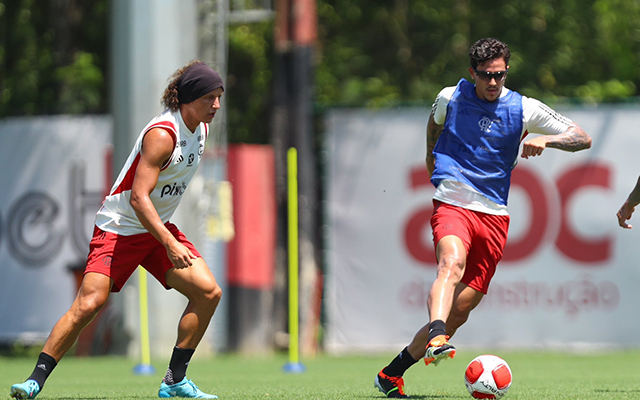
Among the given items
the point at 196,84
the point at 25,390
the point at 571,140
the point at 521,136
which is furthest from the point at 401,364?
the point at 25,390

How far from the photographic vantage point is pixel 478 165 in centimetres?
651

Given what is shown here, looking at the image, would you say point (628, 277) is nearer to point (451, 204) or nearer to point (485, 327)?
point (485, 327)

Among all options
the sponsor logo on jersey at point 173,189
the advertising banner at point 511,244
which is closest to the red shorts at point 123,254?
the sponsor logo on jersey at point 173,189

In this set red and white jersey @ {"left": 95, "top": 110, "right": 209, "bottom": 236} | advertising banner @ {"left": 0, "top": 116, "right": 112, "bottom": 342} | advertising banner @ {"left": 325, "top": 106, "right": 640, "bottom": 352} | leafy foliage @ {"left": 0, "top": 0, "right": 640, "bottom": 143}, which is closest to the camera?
red and white jersey @ {"left": 95, "top": 110, "right": 209, "bottom": 236}

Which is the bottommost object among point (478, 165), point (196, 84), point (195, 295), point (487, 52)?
point (195, 295)

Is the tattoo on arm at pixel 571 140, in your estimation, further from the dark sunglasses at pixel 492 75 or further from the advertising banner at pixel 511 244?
the advertising banner at pixel 511 244

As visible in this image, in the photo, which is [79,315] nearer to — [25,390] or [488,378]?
[25,390]

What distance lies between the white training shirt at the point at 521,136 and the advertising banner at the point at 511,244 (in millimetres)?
6633

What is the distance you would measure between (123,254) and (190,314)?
0.58 metres

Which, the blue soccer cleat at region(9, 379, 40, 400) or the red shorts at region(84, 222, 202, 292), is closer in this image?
the blue soccer cleat at region(9, 379, 40, 400)

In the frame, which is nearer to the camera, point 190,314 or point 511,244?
point 190,314

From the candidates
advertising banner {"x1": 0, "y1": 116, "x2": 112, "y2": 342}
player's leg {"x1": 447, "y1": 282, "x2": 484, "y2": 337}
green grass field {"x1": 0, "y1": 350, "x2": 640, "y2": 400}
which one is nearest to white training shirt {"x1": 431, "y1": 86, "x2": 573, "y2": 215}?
player's leg {"x1": 447, "y1": 282, "x2": 484, "y2": 337}

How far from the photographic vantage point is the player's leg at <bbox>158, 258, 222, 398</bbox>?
6.32m

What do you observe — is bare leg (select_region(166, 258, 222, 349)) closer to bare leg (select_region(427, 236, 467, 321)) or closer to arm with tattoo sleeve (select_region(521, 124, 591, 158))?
bare leg (select_region(427, 236, 467, 321))
